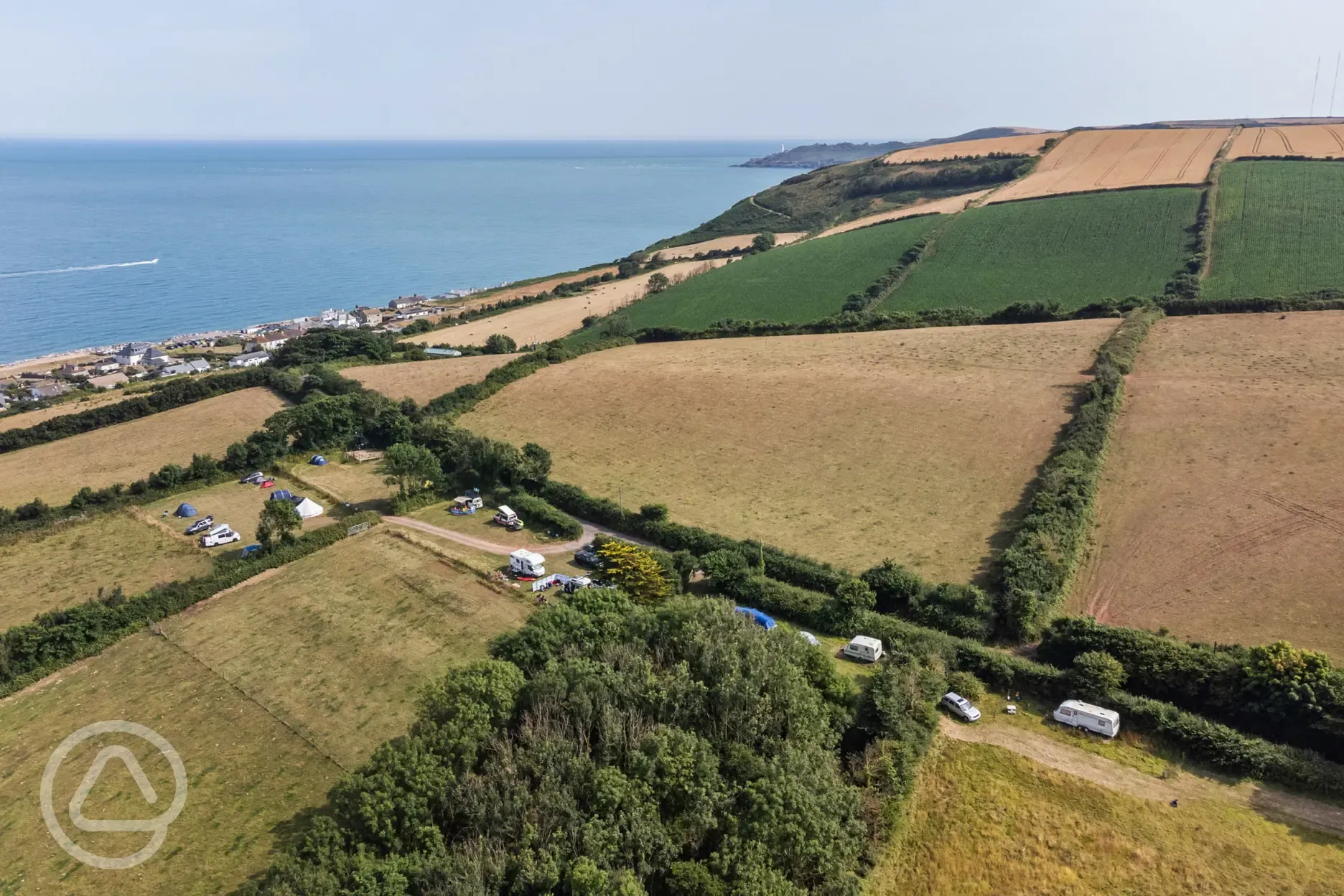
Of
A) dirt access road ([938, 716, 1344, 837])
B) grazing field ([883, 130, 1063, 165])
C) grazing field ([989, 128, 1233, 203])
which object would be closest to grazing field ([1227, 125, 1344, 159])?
grazing field ([989, 128, 1233, 203])

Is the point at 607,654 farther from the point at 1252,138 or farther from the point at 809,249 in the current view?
the point at 1252,138

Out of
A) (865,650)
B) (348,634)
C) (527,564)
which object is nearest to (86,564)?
(348,634)

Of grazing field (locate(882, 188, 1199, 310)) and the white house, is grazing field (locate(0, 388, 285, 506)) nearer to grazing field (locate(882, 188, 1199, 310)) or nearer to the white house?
the white house

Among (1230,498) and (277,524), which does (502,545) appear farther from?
(1230,498)

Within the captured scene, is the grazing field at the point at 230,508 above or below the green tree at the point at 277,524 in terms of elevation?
below

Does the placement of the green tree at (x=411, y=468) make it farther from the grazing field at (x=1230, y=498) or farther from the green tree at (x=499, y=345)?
the grazing field at (x=1230, y=498)

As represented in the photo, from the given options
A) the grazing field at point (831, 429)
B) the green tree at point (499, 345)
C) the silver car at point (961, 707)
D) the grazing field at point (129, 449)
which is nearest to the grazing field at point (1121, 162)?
the grazing field at point (831, 429)
